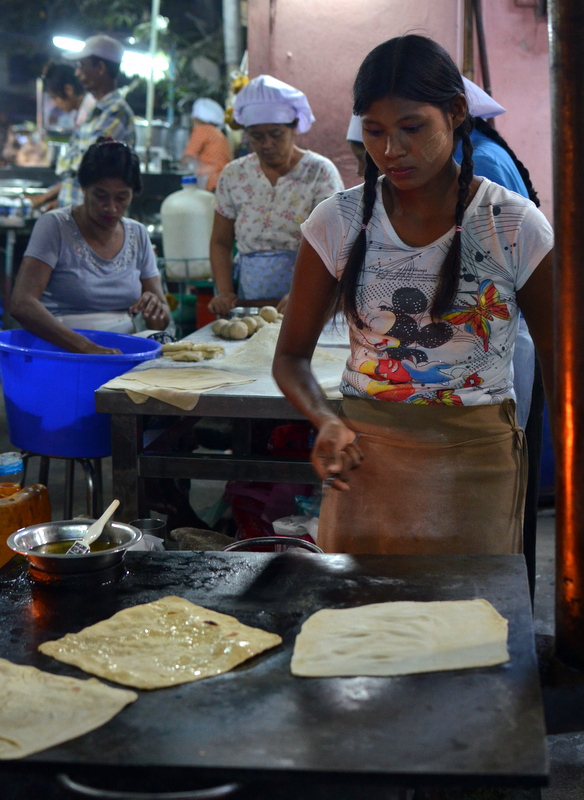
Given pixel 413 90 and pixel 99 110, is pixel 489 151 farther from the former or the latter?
pixel 99 110

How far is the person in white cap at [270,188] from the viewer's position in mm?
3598

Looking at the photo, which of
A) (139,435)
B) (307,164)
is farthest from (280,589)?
(307,164)

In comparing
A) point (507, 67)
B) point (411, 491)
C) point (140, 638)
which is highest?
point (507, 67)

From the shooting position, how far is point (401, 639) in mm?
1180

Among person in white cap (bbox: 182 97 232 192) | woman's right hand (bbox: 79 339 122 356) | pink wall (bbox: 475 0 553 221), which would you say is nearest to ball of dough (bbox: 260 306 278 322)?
woman's right hand (bbox: 79 339 122 356)

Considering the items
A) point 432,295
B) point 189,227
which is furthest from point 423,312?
point 189,227

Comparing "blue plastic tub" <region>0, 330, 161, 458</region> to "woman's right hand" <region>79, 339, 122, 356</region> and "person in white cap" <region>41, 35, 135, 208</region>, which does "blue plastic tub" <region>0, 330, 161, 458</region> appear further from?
"person in white cap" <region>41, 35, 135, 208</region>

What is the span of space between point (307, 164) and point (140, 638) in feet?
9.68

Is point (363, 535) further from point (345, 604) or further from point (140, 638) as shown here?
point (140, 638)

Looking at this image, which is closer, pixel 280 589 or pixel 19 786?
pixel 19 786

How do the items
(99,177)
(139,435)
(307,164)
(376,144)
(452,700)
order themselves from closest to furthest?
1. (452,700)
2. (376,144)
3. (139,435)
4. (99,177)
5. (307,164)

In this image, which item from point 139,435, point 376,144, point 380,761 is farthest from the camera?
point 139,435

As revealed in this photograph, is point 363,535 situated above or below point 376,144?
below

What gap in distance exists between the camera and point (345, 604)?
1.31m
